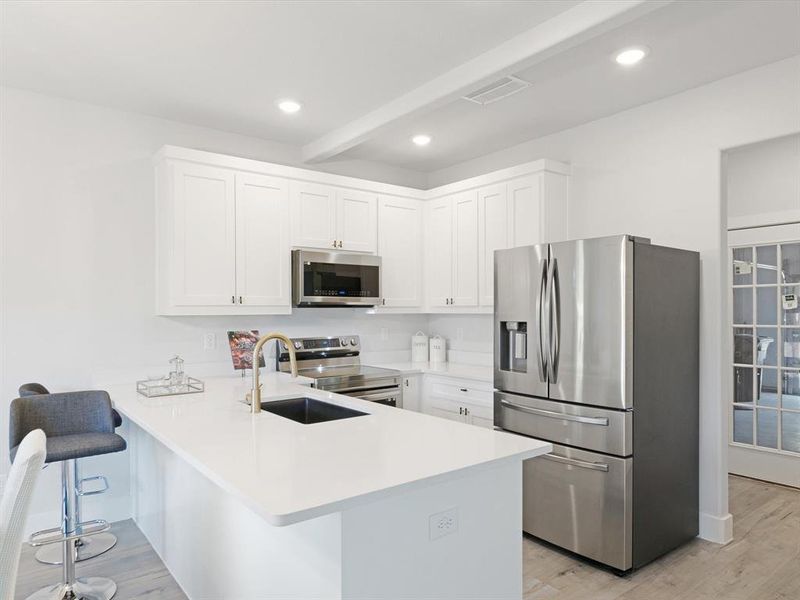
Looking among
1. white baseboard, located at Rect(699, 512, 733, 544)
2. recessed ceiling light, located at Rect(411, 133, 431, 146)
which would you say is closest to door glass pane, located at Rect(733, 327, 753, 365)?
white baseboard, located at Rect(699, 512, 733, 544)

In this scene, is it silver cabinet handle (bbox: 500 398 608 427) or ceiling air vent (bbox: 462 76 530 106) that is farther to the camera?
ceiling air vent (bbox: 462 76 530 106)

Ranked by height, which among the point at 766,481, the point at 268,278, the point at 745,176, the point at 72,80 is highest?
the point at 72,80

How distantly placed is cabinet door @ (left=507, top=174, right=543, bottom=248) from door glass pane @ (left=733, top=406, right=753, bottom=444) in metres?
2.30

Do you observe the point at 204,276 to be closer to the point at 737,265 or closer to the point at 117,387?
the point at 117,387

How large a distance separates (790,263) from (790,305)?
1.06 ft

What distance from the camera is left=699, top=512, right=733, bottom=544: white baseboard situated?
121 inches

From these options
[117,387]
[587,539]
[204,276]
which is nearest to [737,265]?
[587,539]

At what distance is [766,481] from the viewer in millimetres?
4117

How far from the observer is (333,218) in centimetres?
410

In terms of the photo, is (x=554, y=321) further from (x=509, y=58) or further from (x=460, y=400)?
(x=509, y=58)

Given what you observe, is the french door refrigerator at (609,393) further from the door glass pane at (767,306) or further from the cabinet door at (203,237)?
the cabinet door at (203,237)

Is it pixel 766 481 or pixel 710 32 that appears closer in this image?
pixel 710 32

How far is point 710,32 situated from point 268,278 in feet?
9.74

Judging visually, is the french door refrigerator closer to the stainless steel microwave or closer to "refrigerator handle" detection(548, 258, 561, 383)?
"refrigerator handle" detection(548, 258, 561, 383)
